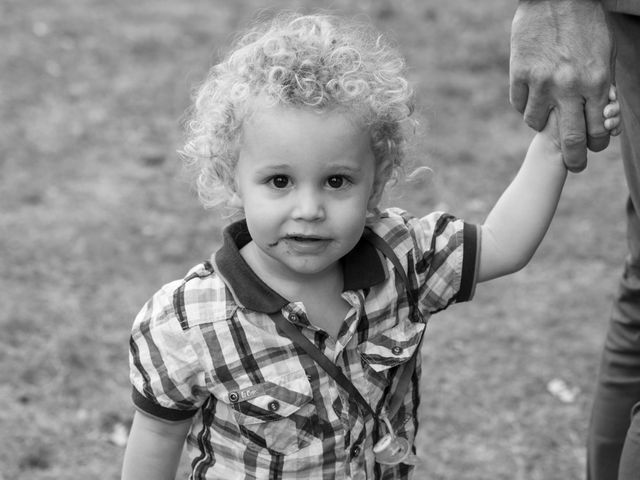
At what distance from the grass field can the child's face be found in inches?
12.6

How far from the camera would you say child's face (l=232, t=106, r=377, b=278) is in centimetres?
191

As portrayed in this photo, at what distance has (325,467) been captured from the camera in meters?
2.06

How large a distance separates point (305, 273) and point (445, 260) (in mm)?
301

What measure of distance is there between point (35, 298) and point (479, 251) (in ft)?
8.37

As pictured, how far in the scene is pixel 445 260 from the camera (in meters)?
2.16

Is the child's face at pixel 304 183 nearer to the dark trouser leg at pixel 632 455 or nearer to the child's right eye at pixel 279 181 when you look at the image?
the child's right eye at pixel 279 181

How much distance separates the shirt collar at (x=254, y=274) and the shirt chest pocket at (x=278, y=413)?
15cm

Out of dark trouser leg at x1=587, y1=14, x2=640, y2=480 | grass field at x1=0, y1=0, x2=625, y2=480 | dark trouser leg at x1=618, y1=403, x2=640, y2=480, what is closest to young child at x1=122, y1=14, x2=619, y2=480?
grass field at x1=0, y1=0, x2=625, y2=480

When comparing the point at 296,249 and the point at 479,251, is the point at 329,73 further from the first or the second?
the point at 479,251

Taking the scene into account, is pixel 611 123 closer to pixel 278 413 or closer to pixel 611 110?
pixel 611 110

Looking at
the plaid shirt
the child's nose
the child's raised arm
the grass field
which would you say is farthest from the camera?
the grass field

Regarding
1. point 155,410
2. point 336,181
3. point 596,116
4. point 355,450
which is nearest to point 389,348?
point 355,450

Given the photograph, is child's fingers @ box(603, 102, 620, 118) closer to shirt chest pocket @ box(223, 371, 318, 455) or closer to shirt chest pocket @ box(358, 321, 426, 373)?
shirt chest pocket @ box(358, 321, 426, 373)

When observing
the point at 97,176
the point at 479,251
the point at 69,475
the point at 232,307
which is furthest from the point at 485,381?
the point at 97,176
